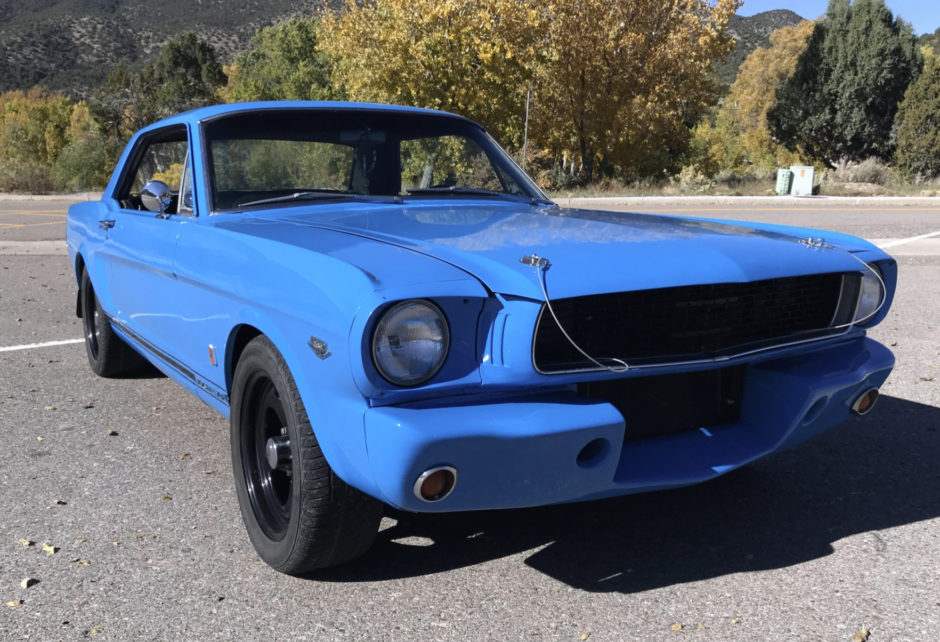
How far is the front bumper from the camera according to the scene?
6.77 ft

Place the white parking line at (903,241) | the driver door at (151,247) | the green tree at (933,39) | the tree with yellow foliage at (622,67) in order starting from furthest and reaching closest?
the green tree at (933,39), the tree with yellow foliage at (622,67), the white parking line at (903,241), the driver door at (151,247)

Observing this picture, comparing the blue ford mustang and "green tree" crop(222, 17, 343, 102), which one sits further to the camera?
"green tree" crop(222, 17, 343, 102)

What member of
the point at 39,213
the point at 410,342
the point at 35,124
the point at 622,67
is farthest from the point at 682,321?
the point at 35,124

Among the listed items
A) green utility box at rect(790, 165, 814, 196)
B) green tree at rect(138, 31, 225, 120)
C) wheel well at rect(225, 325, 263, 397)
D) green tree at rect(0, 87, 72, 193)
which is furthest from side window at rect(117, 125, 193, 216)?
green tree at rect(0, 87, 72, 193)

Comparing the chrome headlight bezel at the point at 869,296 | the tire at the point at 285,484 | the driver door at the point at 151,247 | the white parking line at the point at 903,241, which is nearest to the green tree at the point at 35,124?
the white parking line at the point at 903,241

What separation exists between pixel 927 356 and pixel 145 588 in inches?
189

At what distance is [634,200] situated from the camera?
869 inches

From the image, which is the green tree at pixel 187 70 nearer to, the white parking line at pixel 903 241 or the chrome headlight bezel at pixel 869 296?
the white parking line at pixel 903 241

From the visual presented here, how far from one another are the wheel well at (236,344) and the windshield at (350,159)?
743mm

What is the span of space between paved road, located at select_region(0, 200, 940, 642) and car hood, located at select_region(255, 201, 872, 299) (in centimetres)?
90

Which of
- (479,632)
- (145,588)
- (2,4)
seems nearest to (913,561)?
(479,632)

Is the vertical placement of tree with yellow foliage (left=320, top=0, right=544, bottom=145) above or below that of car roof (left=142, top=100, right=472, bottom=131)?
above

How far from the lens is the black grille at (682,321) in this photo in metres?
2.29

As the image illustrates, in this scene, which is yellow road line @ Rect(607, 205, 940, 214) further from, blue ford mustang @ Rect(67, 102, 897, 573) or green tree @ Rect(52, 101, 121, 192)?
green tree @ Rect(52, 101, 121, 192)
